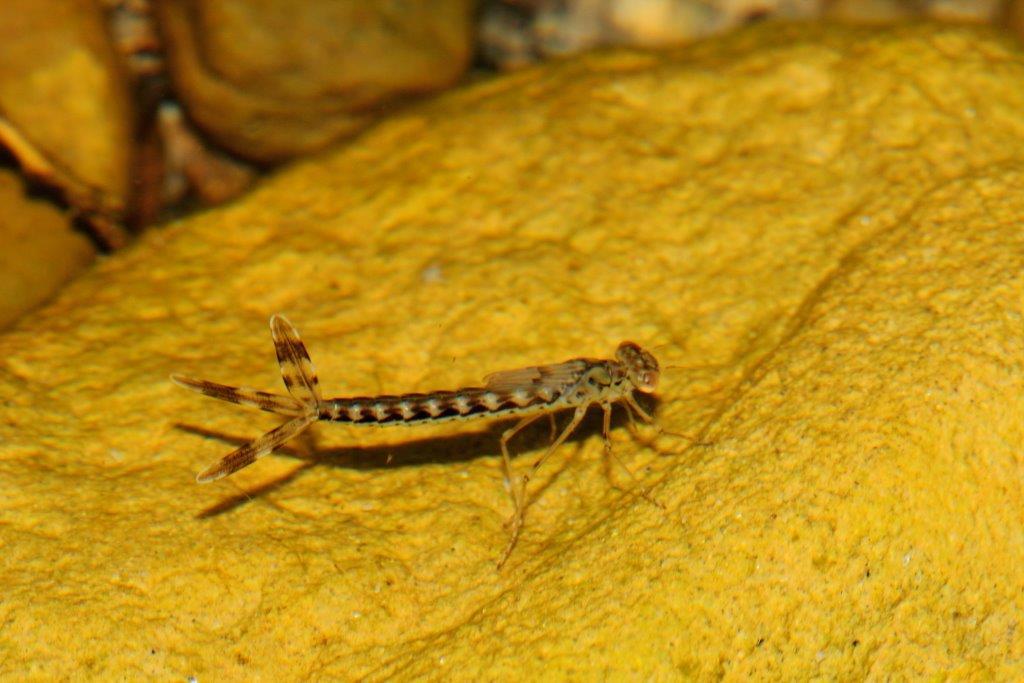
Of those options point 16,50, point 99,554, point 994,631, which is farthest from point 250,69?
point 994,631

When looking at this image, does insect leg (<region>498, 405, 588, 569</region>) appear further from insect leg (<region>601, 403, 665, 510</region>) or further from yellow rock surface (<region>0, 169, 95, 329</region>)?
yellow rock surface (<region>0, 169, 95, 329</region>)

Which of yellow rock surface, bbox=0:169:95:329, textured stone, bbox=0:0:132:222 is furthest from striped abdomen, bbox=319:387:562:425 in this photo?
textured stone, bbox=0:0:132:222

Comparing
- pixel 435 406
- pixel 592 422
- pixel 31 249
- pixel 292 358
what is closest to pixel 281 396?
pixel 292 358

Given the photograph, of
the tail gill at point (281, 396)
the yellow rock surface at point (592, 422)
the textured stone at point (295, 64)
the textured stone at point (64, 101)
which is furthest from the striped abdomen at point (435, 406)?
the textured stone at point (295, 64)

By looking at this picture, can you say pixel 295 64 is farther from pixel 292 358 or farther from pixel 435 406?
pixel 435 406

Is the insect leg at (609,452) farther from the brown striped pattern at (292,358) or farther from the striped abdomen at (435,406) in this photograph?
the brown striped pattern at (292,358)

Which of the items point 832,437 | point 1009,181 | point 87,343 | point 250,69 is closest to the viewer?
point 832,437

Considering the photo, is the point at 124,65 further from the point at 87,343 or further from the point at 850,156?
the point at 850,156
